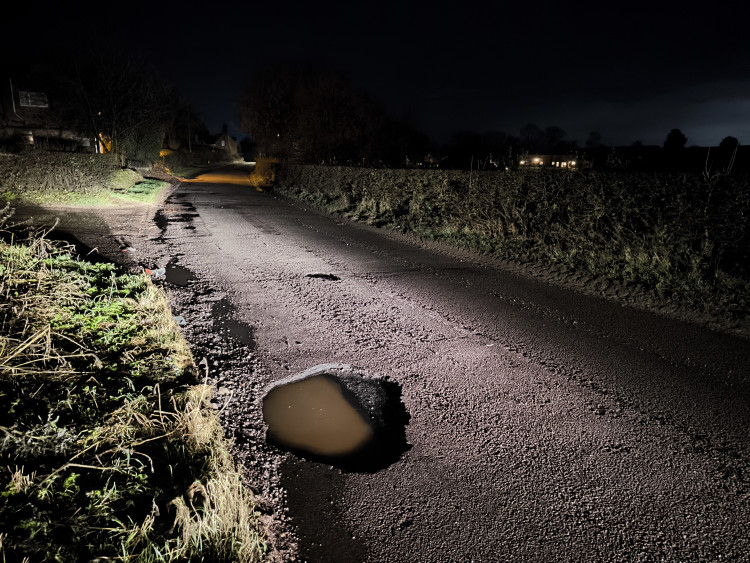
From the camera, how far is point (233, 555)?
1.92 metres

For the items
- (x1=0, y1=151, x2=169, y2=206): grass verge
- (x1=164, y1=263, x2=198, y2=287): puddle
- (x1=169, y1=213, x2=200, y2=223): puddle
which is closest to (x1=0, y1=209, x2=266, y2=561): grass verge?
(x1=164, y1=263, x2=198, y2=287): puddle

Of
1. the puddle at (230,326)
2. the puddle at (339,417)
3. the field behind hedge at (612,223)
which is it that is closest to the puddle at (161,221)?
the puddle at (230,326)

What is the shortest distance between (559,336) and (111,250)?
8501 mm

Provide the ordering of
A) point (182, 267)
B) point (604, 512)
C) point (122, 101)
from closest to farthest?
point (604, 512) → point (182, 267) → point (122, 101)

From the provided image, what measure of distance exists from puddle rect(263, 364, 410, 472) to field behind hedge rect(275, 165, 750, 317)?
4.99 meters

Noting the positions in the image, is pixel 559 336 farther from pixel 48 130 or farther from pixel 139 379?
pixel 48 130

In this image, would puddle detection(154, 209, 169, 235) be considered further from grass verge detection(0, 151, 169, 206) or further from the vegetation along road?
the vegetation along road

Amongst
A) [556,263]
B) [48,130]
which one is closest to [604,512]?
[556,263]

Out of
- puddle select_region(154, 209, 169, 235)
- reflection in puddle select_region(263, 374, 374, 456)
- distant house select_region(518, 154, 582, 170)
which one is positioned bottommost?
reflection in puddle select_region(263, 374, 374, 456)

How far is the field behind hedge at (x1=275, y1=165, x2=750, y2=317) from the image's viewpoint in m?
5.58

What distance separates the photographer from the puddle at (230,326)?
446cm

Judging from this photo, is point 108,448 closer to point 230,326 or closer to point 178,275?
point 230,326

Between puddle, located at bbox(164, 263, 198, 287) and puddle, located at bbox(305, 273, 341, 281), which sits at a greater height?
puddle, located at bbox(305, 273, 341, 281)

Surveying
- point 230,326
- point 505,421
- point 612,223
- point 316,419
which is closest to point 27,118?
point 230,326
